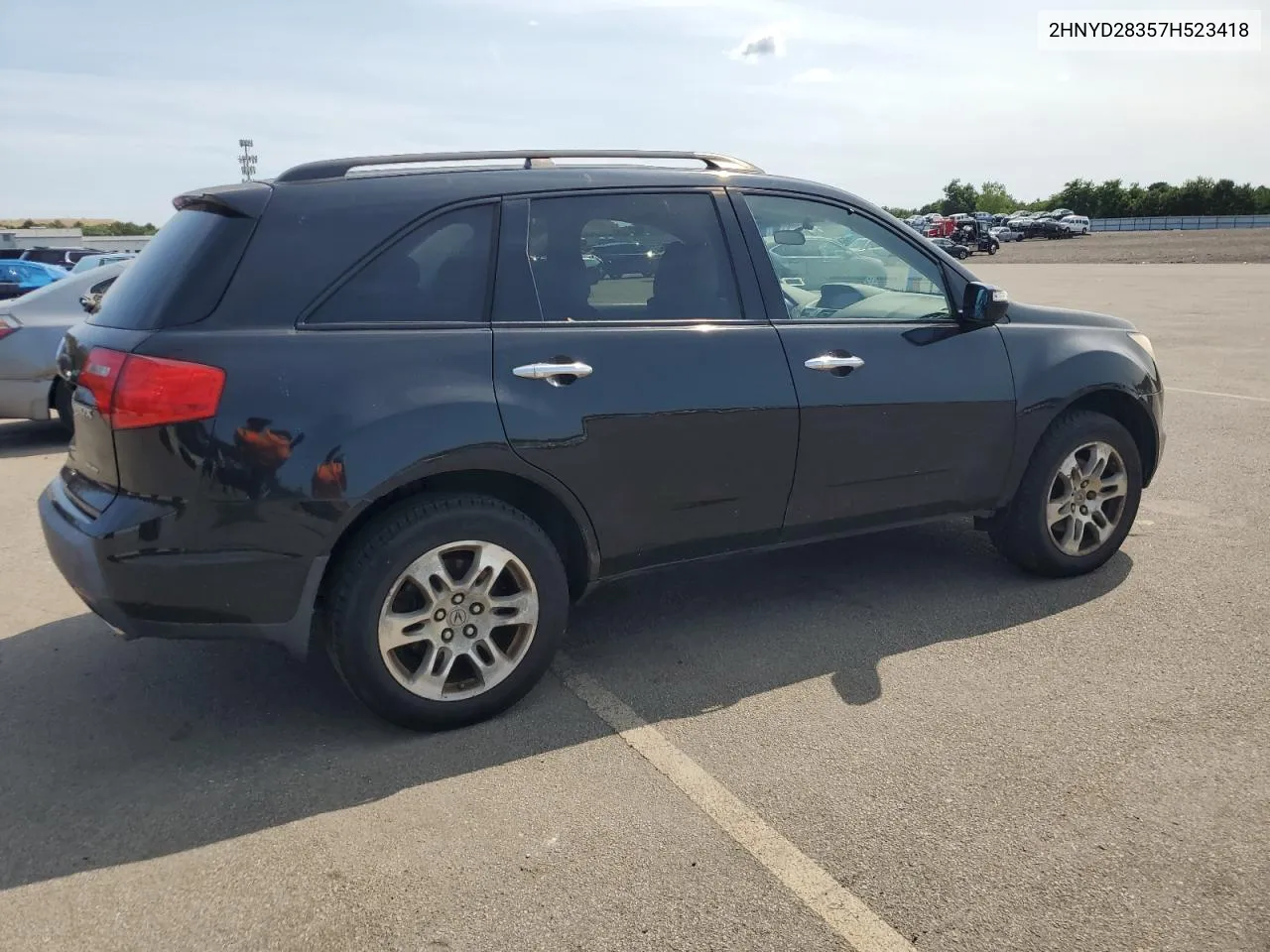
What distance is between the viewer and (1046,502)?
15.7 feet

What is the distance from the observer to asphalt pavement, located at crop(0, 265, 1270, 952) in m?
2.61

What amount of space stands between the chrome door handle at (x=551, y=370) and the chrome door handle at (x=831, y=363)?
3.12 ft

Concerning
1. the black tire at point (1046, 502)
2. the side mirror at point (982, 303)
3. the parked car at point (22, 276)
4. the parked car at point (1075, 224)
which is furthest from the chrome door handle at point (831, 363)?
the parked car at point (1075, 224)

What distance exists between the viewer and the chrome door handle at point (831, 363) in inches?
162

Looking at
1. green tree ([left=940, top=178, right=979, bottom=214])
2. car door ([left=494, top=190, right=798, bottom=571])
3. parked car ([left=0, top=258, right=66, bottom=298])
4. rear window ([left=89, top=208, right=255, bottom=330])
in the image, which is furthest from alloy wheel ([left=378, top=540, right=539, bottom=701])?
green tree ([left=940, top=178, right=979, bottom=214])

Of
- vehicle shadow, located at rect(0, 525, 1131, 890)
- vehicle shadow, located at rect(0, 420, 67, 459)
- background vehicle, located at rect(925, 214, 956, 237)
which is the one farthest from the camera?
background vehicle, located at rect(925, 214, 956, 237)

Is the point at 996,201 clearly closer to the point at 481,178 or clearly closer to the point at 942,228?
the point at 942,228

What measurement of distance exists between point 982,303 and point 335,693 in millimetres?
3032

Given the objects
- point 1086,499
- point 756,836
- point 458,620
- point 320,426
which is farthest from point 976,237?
point 756,836

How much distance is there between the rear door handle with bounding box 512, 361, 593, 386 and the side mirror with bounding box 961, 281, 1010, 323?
5.95 ft

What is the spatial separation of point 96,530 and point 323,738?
3.21ft

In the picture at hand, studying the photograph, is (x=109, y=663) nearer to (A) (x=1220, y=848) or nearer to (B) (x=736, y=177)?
(B) (x=736, y=177)

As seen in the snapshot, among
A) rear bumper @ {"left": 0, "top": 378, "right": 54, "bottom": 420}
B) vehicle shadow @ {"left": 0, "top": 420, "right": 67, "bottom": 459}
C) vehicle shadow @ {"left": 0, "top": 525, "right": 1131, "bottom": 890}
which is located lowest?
vehicle shadow @ {"left": 0, "top": 420, "right": 67, "bottom": 459}

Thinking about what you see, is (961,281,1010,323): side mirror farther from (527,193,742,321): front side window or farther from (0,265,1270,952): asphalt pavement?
(0,265,1270,952): asphalt pavement
